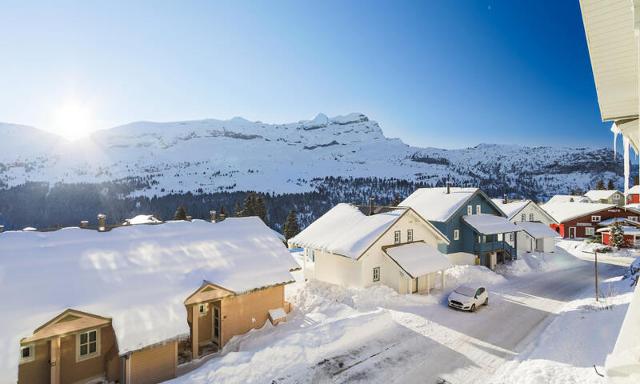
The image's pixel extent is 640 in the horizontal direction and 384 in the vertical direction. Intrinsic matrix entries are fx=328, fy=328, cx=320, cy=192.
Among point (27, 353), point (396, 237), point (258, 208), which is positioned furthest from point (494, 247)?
point (258, 208)

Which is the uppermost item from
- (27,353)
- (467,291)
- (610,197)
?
(610,197)

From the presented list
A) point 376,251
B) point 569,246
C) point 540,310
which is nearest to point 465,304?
point 540,310

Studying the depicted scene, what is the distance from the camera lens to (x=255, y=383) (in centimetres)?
1197

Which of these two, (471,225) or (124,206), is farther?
(124,206)

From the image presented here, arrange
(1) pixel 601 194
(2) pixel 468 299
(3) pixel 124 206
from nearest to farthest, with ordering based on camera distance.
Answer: (2) pixel 468 299 → (1) pixel 601 194 → (3) pixel 124 206

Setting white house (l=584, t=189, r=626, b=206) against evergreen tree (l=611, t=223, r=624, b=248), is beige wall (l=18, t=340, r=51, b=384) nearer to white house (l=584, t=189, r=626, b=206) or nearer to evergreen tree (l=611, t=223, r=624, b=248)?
evergreen tree (l=611, t=223, r=624, b=248)

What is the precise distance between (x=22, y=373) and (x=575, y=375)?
20.2 metres

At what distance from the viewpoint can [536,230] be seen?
40.6m

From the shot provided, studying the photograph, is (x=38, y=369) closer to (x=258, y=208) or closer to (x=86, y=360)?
(x=86, y=360)

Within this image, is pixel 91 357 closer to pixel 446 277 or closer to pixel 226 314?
pixel 226 314

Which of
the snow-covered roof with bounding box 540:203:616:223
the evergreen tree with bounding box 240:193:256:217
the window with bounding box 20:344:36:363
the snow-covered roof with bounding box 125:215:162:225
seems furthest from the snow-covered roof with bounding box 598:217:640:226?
the window with bounding box 20:344:36:363

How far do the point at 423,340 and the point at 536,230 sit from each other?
107ft

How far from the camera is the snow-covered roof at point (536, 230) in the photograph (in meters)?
39.5

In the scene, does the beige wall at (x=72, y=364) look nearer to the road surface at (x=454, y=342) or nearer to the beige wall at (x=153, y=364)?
the beige wall at (x=153, y=364)
